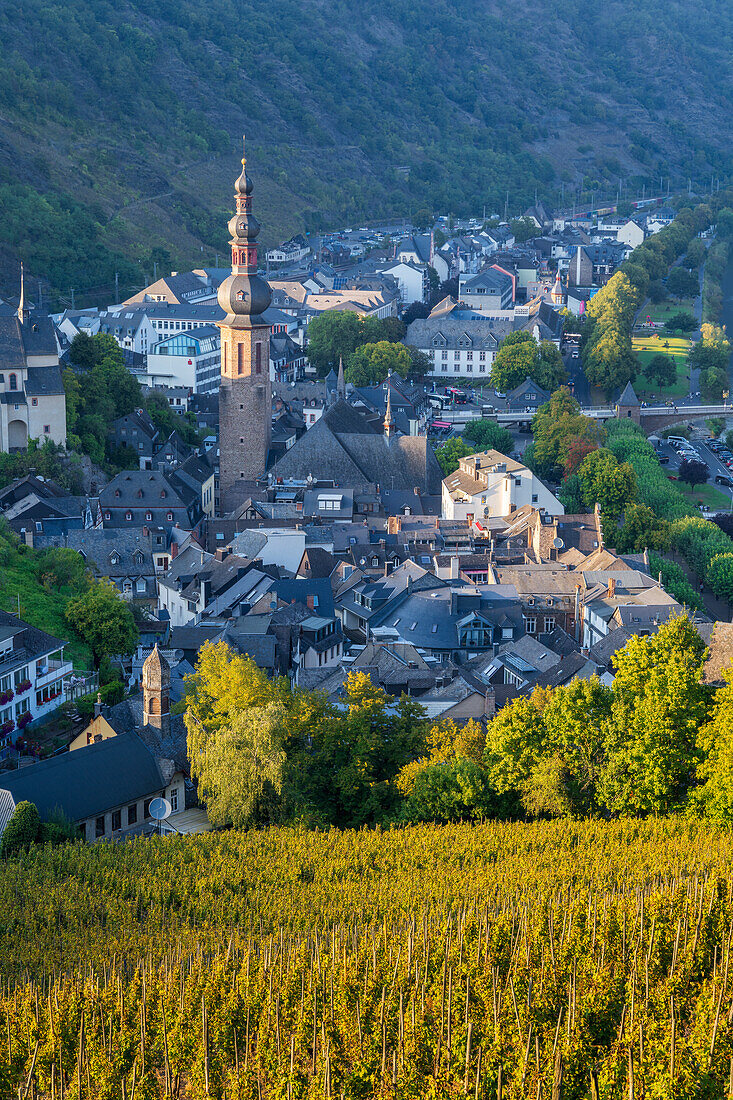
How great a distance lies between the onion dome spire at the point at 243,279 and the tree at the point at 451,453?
45.9 ft

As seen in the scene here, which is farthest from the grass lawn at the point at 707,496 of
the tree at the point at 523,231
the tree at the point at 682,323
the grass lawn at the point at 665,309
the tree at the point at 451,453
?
the tree at the point at 523,231

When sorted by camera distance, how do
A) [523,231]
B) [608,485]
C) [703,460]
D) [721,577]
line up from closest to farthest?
[721,577]
[608,485]
[703,460]
[523,231]

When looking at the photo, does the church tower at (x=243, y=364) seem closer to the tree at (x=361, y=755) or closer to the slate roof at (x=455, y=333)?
the tree at (x=361, y=755)

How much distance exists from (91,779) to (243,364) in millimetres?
41559

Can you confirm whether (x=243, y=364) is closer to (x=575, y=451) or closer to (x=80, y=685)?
(x=575, y=451)

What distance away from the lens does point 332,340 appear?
120m

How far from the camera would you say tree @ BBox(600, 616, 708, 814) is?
4284cm

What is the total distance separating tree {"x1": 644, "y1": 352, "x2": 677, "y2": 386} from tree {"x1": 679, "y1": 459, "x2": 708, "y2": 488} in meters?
24.7

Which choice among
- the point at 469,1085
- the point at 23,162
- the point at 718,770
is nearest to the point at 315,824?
the point at 718,770

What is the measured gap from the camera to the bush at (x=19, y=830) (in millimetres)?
40312

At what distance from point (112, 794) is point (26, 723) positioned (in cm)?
773

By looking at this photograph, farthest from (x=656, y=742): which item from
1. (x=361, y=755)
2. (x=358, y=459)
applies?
(x=358, y=459)

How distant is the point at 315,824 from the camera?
42969 millimetres

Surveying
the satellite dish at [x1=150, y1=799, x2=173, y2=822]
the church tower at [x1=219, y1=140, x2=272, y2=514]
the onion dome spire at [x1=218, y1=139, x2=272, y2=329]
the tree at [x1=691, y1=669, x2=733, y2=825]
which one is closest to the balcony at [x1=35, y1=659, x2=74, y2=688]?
the satellite dish at [x1=150, y1=799, x2=173, y2=822]
